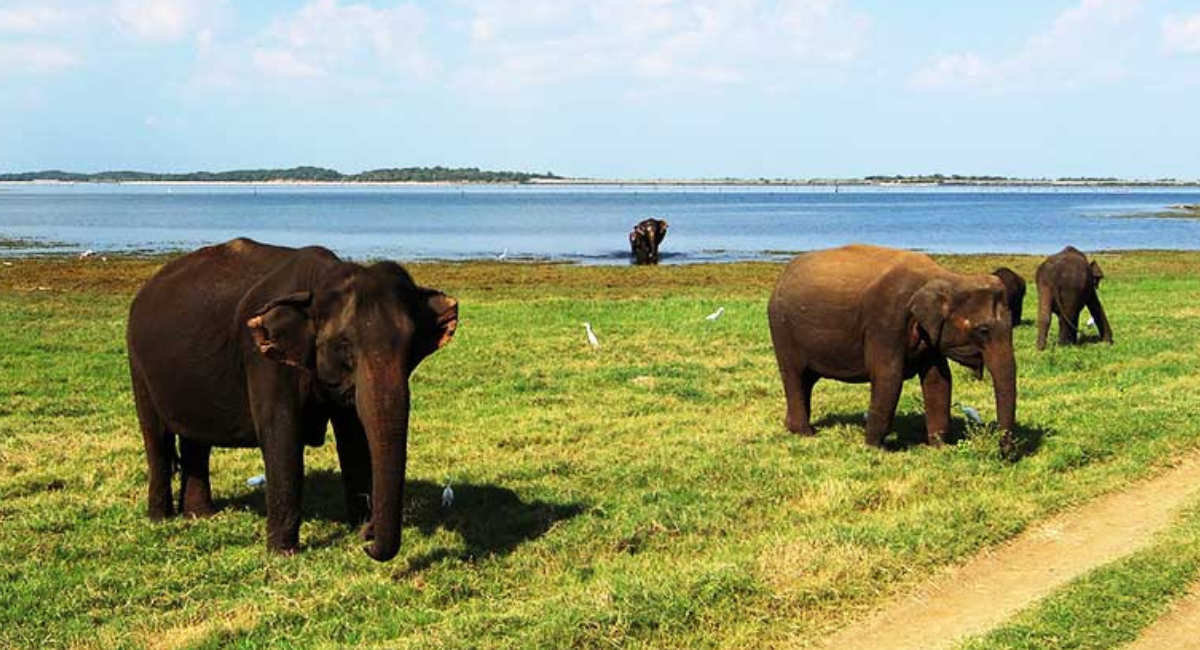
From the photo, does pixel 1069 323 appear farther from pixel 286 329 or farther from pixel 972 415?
pixel 286 329

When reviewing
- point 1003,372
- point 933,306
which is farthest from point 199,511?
point 1003,372

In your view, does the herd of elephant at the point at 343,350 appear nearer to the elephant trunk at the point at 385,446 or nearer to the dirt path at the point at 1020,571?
the elephant trunk at the point at 385,446

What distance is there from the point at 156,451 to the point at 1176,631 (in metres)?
8.19

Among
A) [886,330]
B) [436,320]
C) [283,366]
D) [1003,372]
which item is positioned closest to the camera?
[436,320]

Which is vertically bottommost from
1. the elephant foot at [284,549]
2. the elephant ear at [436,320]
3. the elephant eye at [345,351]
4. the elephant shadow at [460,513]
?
the elephant shadow at [460,513]

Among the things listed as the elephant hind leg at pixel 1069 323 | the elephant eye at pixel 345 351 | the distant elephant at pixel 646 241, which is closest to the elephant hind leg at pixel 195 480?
the elephant eye at pixel 345 351

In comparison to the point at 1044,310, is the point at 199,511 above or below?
below

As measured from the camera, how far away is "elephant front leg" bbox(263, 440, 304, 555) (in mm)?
9062

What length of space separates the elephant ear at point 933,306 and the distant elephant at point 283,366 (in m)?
5.46

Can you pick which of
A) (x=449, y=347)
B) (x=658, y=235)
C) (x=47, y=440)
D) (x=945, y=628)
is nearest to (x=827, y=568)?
(x=945, y=628)

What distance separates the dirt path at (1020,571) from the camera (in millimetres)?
7871

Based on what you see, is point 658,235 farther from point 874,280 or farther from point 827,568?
point 827,568

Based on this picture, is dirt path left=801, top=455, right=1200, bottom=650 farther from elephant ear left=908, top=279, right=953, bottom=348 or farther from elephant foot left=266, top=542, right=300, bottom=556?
elephant foot left=266, top=542, right=300, bottom=556

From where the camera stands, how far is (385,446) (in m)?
7.92
